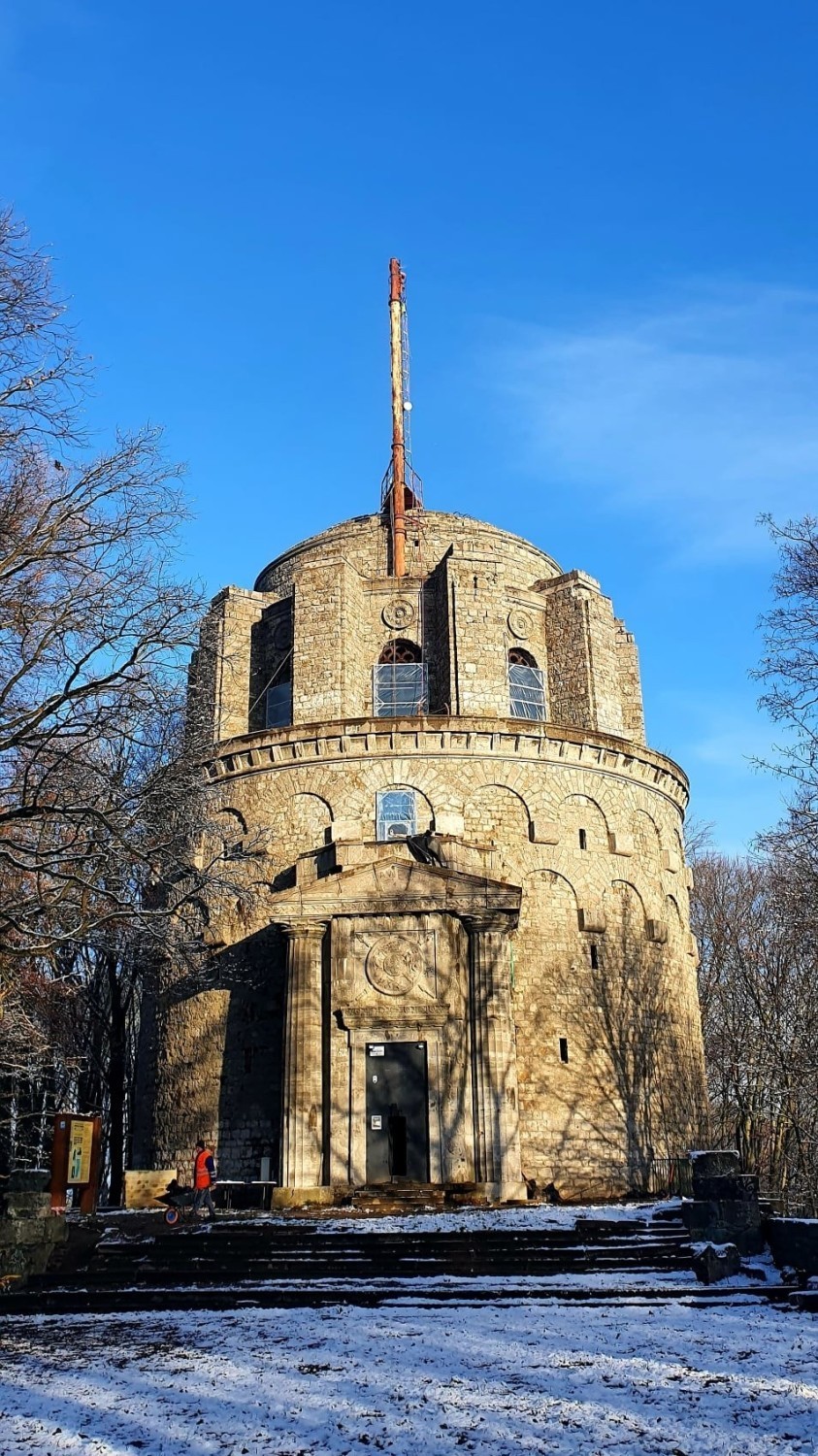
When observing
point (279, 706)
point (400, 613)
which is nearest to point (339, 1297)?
point (279, 706)

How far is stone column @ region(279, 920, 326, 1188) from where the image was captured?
2438cm

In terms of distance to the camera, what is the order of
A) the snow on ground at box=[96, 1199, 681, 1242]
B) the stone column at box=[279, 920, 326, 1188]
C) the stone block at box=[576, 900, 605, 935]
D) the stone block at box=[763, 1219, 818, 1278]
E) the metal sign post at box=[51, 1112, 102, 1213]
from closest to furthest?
the stone block at box=[763, 1219, 818, 1278]
the snow on ground at box=[96, 1199, 681, 1242]
the metal sign post at box=[51, 1112, 102, 1213]
the stone column at box=[279, 920, 326, 1188]
the stone block at box=[576, 900, 605, 935]

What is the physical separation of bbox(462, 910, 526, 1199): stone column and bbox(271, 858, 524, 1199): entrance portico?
0.9 inches

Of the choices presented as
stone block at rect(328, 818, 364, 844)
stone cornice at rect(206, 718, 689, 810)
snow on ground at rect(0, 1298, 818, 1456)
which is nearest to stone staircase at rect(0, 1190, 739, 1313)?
snow on ground at rect(0, 1298, 818, 1456)

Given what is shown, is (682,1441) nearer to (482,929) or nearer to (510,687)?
(482,929)

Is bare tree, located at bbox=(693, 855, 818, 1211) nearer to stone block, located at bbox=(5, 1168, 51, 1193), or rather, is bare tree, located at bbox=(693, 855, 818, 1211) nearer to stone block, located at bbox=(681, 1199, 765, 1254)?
stone block, located at bbox=(681, 1199, 765, 1254)

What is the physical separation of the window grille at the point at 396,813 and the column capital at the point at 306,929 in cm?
365

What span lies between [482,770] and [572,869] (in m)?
3.22

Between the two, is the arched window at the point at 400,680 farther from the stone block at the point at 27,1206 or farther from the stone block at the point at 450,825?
the stone block at the point at 27,1206

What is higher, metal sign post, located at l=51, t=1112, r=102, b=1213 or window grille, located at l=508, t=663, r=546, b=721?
window grille, located at l=508, t=663, r=546, b=721

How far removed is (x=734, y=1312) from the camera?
1159 cm

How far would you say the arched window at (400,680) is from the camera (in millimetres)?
32281

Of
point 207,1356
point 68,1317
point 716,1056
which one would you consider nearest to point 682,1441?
point 207,1356

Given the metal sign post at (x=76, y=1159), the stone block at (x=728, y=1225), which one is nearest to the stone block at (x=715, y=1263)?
the stone block at (x=728, y=1225)
